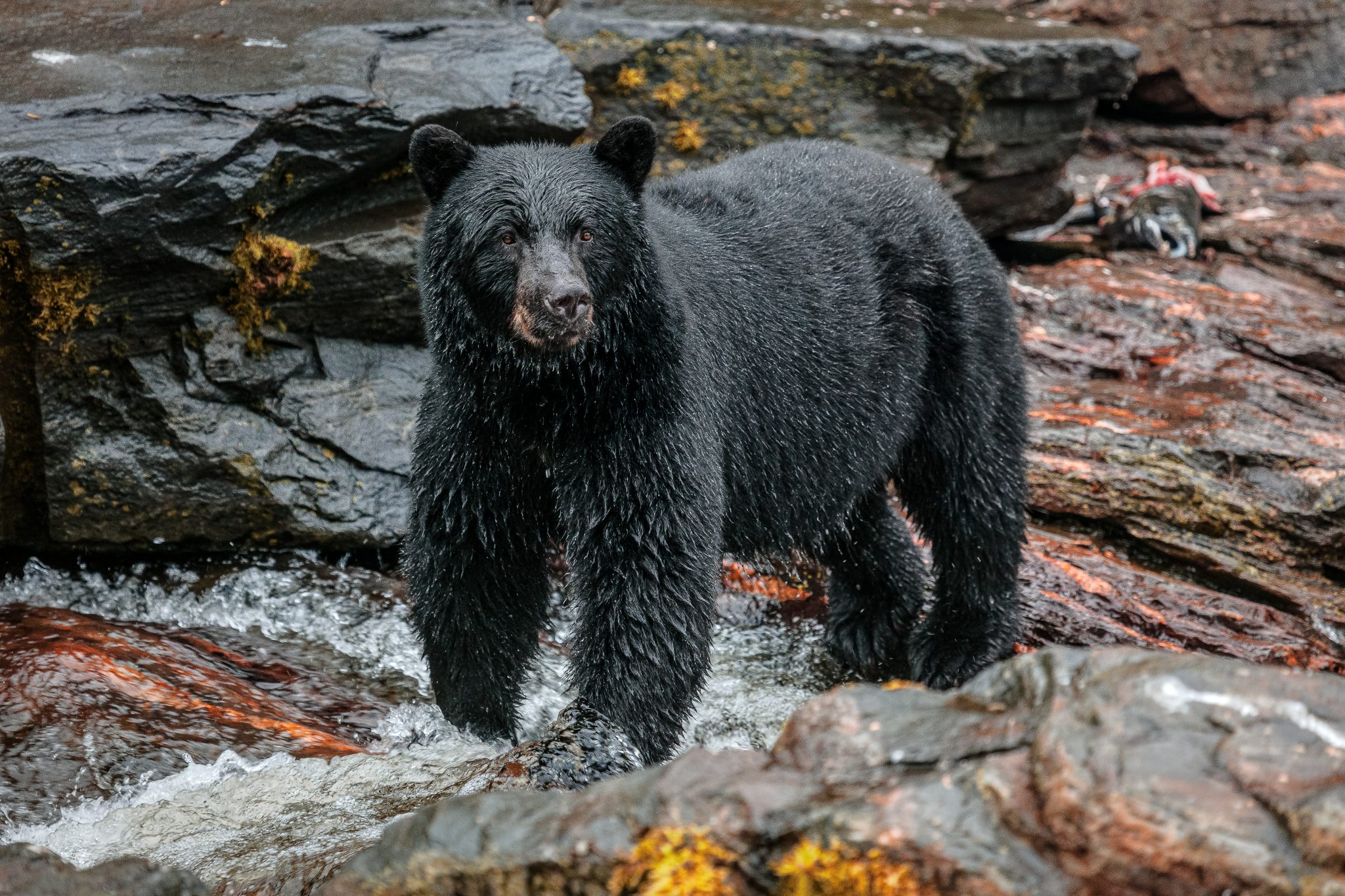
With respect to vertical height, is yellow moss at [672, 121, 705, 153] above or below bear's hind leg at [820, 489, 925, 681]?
above

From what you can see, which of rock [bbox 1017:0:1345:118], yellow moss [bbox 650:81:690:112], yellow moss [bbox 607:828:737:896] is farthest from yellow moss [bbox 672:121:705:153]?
yellow moss [bbox 607:828:737:896]

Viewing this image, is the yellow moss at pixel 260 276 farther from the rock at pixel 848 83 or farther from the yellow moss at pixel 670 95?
the yellow moss at pixel 670 95

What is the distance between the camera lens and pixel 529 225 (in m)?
4.91

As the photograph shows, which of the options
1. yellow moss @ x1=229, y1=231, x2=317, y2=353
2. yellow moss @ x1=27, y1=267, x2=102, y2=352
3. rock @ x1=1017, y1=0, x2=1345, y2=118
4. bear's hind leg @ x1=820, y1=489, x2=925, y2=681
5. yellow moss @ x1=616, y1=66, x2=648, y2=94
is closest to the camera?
yellow moss @ x1=27, y1=267, x2=102, y2=352

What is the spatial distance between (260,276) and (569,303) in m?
3.61

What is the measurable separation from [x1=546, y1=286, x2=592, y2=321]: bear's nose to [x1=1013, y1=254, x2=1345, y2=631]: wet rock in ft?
15.5

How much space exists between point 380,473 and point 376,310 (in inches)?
43.8

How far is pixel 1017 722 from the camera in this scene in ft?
9.63

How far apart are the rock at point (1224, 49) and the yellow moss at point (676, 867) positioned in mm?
14552

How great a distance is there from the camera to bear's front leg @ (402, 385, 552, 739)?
5.21m

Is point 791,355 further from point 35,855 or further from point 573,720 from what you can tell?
point 35,855

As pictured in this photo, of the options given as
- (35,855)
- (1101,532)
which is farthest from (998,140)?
(35,855)

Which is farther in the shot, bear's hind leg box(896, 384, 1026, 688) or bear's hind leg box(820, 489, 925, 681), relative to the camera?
bear's hind leg box(820, 489, 925, 681)

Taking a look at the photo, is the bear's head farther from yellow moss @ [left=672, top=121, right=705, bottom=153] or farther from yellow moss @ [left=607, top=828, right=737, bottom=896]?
yellow moss @ [left=672, top=121, right=705, bottom=153]
